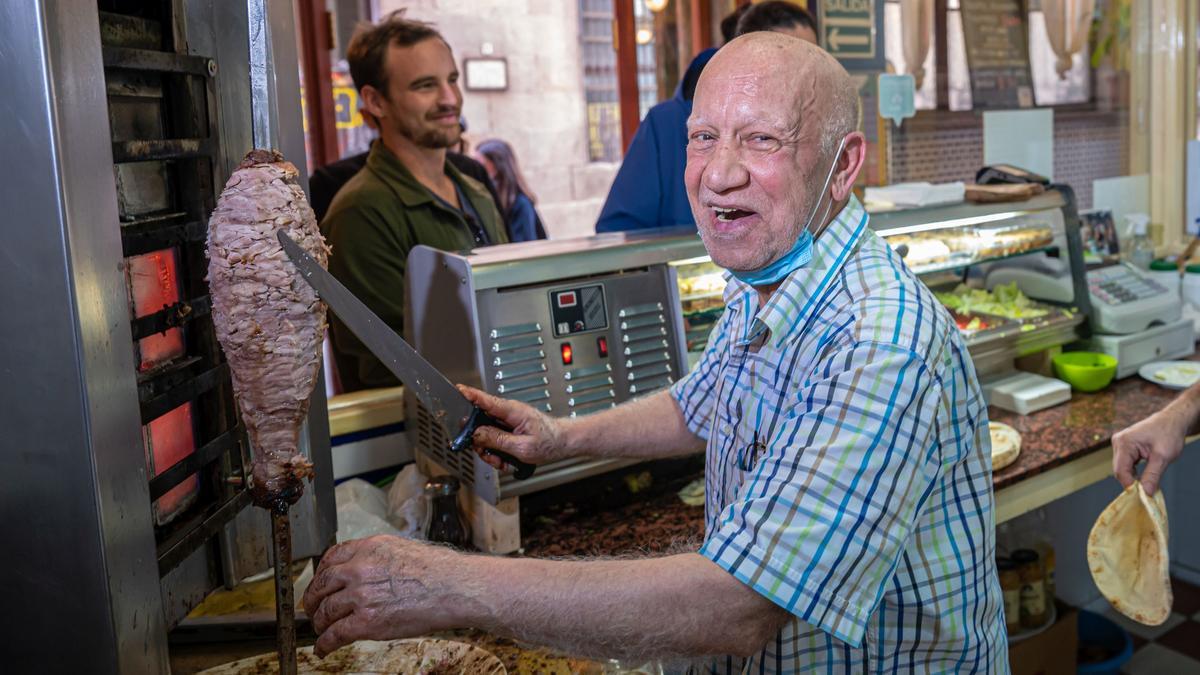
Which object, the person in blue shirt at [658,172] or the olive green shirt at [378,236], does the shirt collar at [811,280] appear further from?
the person in blue shirt at [658,172]

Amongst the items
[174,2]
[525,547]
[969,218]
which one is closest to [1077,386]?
[969,218]

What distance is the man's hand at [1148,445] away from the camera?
2270mm

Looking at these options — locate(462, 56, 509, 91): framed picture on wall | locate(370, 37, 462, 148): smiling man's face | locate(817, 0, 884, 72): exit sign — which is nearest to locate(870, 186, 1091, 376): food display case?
locate(817, 0, 884, 72): exit sign

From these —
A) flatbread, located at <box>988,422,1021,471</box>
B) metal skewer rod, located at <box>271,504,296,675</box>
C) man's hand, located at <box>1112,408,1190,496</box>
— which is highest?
metal skewer rod, located at <box>271,504,296,675</box>

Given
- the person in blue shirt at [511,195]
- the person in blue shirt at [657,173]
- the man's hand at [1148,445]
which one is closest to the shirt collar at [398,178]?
the person in blue shirt at [657,173]

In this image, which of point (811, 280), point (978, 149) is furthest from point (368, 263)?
point (978, 149)

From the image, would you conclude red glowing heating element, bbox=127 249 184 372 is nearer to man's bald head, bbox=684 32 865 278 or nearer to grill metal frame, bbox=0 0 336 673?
grill metal frame, bbox=0 0 336 673

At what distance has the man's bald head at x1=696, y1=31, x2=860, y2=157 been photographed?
1403 mm

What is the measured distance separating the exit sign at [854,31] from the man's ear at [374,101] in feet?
6.19

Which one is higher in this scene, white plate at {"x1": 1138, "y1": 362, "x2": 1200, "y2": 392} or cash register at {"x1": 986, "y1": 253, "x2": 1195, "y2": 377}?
cash register at {"x1": 986, "y1": 253, "x2": 1195, "y2": 377}

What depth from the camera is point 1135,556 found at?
219 centimetres

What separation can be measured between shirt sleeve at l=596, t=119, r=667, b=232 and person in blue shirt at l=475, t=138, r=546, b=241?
956 millimetres

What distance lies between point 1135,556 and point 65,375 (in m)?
2.13

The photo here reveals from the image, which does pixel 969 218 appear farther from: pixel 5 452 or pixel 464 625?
pixel 5 452
